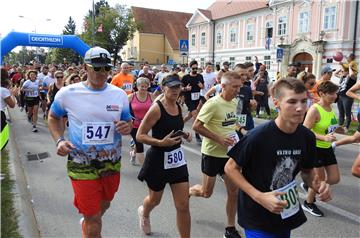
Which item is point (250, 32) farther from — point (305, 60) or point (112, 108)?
point (112, 108)

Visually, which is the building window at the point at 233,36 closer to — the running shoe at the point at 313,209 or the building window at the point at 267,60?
the building window at the point at 267,60

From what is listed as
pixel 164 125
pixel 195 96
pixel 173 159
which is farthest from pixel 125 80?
pixel 173 159

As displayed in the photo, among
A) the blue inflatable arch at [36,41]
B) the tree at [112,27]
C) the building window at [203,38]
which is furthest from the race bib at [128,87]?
the tree at [112,27]

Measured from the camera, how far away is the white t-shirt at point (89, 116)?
327 cm

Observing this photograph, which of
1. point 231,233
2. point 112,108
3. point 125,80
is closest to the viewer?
point 112,108

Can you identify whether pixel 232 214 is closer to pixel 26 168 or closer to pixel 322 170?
pixel 322 170

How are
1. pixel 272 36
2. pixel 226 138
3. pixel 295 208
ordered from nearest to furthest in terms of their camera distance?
1. pixel 295 208
2. pixel 226 138
3. pixel 272 36

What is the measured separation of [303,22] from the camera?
34.1 m

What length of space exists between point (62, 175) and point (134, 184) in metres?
1.46

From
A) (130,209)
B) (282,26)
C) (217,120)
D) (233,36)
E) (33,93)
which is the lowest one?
(130,209)

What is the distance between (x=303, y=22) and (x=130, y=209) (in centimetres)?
3328

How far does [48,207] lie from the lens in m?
4.93

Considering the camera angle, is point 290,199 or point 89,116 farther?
point 89,116

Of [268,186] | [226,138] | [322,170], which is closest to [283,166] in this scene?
[268,186]
